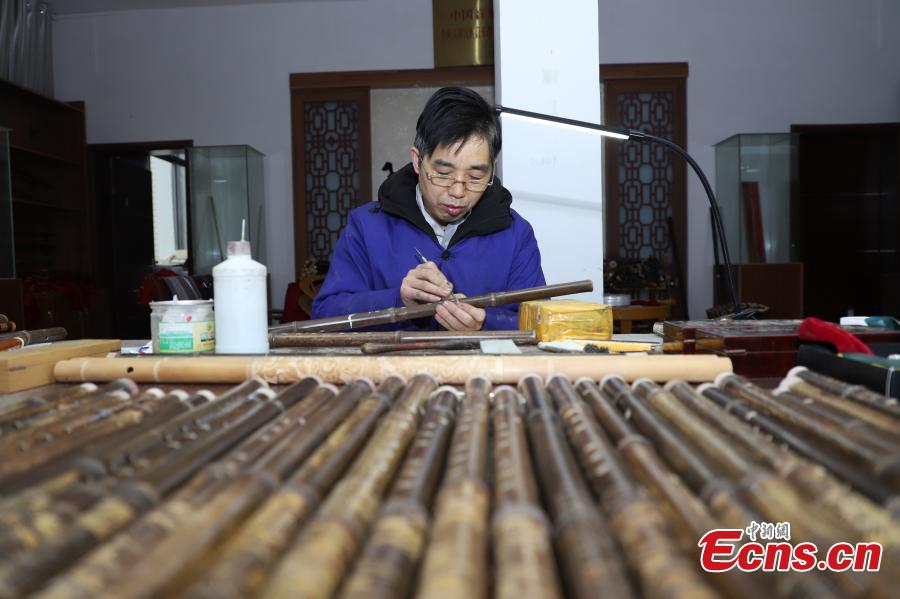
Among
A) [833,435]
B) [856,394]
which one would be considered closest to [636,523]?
[833,435]

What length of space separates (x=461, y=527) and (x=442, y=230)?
232 cm

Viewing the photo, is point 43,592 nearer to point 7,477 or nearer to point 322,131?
point 7,477

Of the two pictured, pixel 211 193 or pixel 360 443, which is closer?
pixel 360 443

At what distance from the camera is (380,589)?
473 mm

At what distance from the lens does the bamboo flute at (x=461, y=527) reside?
0.48 meters

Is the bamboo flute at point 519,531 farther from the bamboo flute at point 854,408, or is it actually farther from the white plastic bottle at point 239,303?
the white plastic bottle at point 239,303

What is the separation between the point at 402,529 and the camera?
1.85 feet

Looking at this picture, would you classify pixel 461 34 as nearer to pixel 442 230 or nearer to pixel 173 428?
pixel 442 230

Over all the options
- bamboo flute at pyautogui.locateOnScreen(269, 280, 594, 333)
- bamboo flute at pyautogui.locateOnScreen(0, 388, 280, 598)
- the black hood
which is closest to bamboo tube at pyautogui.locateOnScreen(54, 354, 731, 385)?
bamboo flute at pyautogui.locateOnScreen(0, 388, 280, 598)

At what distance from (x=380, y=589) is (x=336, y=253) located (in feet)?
7.92

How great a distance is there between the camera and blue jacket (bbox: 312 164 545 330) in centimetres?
273

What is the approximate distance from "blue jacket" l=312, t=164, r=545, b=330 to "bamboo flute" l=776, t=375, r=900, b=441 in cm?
164

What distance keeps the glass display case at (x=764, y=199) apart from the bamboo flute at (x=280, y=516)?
617cm

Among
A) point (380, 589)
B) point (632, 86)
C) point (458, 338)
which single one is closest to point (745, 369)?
point (458, 338)
